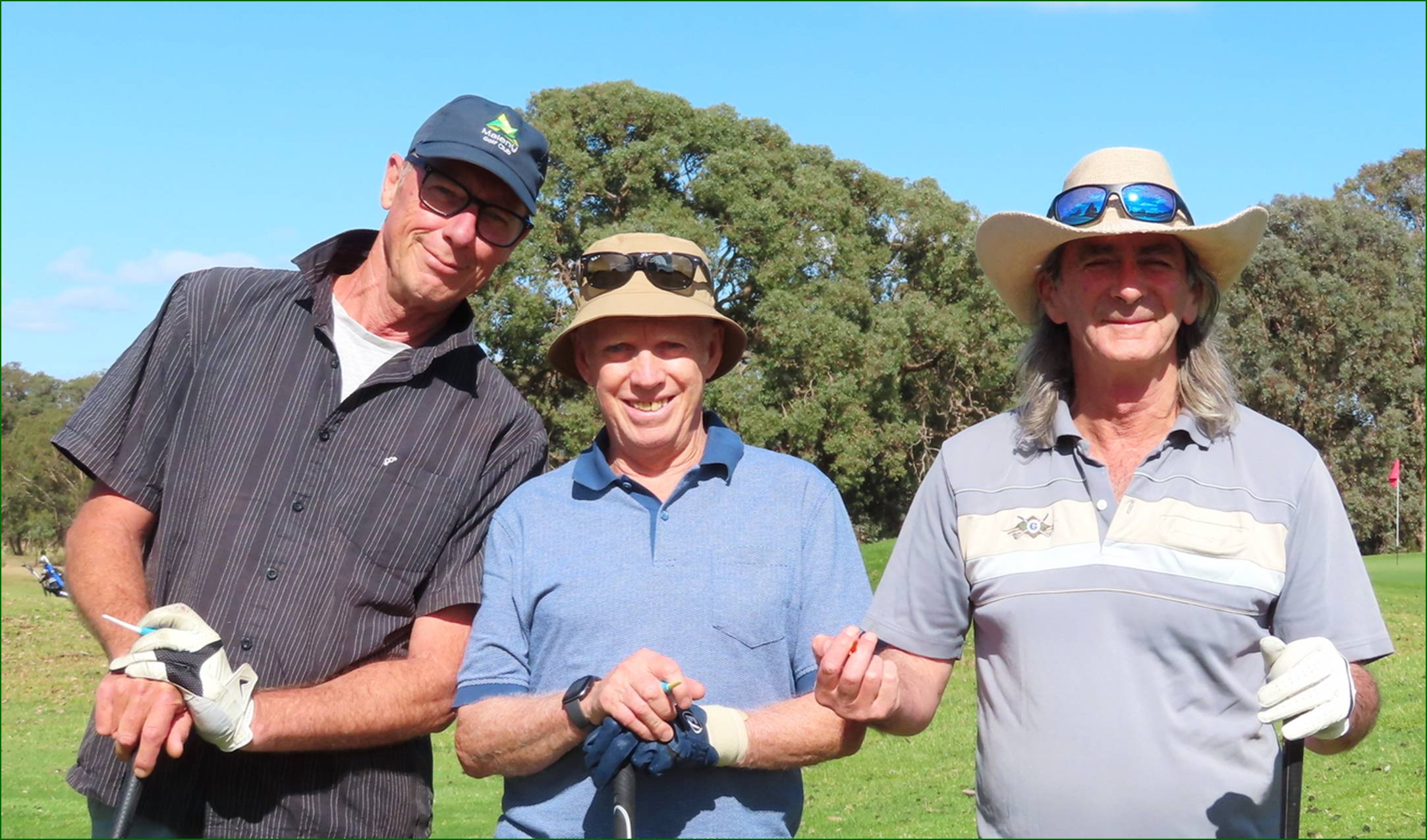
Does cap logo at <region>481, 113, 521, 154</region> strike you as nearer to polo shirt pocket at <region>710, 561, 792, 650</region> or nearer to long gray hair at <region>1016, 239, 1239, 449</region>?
polo shirt pocket at <region>710, 561, 792, 650</region>

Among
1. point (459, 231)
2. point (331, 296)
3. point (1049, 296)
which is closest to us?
point (1049, 296)

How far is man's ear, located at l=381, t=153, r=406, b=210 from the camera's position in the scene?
13.1 feet

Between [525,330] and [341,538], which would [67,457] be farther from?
[525,330]

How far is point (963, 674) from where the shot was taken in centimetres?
1594

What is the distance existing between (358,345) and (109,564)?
0.91 metres

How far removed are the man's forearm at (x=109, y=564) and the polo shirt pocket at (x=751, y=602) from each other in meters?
1.54

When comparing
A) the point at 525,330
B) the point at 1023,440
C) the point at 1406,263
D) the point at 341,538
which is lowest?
the point at 341,538

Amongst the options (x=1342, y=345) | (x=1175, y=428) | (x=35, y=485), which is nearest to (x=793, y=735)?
(x=1175, y=428)

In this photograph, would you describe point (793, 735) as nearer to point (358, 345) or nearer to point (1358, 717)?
point (1358, 717)

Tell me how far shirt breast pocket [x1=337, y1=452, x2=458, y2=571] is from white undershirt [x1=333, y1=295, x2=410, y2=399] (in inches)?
11.8

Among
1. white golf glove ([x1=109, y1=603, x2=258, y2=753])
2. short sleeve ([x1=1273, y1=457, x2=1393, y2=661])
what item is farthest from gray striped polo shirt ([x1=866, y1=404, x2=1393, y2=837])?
white golf glove ([x1=109, y1=603, x2=258, y2=753])

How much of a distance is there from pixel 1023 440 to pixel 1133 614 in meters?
0.58

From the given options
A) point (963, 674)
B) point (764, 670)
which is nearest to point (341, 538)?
point (764, 670)

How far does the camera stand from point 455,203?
3867mm
